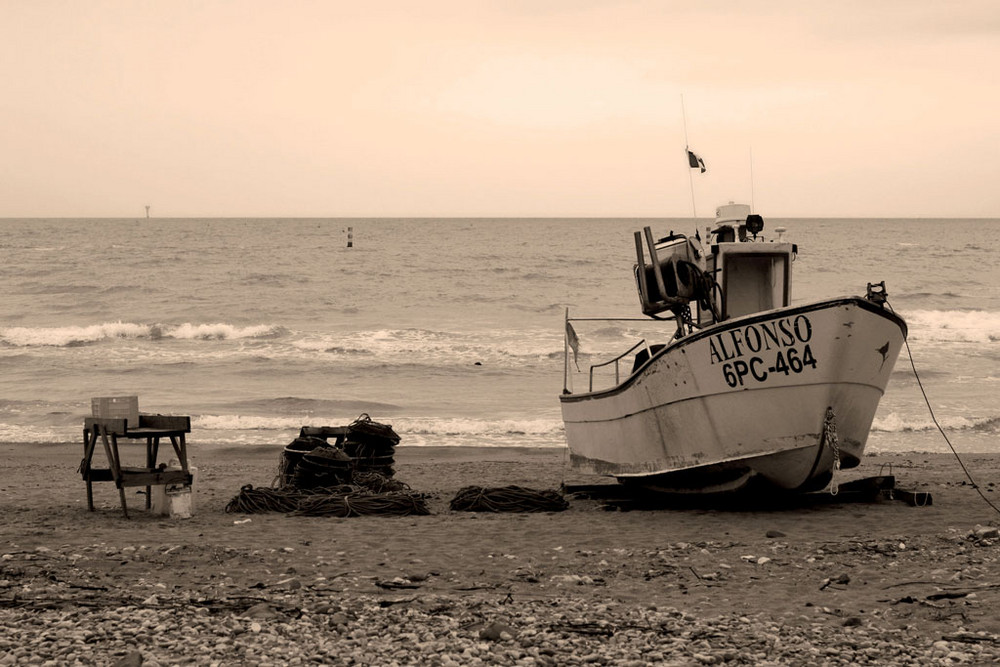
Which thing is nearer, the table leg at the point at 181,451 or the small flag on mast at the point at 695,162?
the table leg at the point at 181,451

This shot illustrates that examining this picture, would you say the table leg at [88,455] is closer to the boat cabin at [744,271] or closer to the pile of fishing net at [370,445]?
the pile of fishing net at [370,445]

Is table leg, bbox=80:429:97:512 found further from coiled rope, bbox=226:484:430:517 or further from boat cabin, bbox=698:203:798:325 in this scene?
boat cabin, bbox=698:203:798:325

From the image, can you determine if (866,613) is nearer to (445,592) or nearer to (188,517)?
(445,592)

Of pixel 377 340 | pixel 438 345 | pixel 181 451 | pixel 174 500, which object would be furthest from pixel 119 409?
pixel 377 340

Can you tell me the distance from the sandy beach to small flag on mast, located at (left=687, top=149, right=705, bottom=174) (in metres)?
3.84

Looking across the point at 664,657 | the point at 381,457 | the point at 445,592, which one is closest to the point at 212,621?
the point at 445,592

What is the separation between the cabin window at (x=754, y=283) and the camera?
11.9 metres

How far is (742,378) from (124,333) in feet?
93.1

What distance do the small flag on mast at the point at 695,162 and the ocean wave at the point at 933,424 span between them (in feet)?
28.8

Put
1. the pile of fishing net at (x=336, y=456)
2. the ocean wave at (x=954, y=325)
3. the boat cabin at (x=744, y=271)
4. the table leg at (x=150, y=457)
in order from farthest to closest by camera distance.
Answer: the ocean wave at (x=954, y=325)
the pile of fishing net at (x=336, y=456)
the boat cabin at (x=744, y=271)
the table leg at (x=150, y=457)

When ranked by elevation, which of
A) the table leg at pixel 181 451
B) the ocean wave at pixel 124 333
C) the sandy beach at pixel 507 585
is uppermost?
the ocean wave at pixel 124 333

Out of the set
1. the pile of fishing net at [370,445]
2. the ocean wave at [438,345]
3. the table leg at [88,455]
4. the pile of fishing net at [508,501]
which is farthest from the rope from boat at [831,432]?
the ocean wave at [438,345]

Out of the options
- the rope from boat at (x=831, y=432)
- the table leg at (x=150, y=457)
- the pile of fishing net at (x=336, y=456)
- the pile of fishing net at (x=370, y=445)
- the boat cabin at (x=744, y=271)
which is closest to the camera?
the rope from boat at (x=831, y=432)

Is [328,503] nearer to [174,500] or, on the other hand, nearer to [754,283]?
[174,500]
